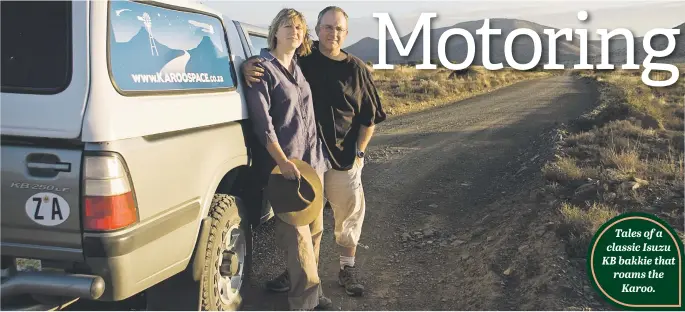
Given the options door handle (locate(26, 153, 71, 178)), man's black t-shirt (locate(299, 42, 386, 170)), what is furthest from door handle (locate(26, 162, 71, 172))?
man's black t-shirt (locate(299, 42, 386, 170))

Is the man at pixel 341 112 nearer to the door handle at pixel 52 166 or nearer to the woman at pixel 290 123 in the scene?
the woman at pixel 290 123

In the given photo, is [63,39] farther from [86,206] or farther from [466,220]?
[466,220]

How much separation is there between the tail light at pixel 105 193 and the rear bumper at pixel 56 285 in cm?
23

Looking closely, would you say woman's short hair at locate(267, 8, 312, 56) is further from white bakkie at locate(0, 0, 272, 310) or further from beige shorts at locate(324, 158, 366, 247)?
beige shorts at locate(324, 158, 366, 247)

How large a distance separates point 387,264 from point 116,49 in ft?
10.4

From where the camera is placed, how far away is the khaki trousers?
3743mm

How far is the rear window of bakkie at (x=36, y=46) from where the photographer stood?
8.36 ft

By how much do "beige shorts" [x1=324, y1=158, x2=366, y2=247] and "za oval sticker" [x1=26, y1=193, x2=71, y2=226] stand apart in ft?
6.69

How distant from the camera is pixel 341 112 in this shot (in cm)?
399

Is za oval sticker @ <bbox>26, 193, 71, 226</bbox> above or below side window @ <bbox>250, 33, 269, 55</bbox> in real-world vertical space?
below

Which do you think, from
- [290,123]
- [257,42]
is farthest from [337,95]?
[257,42]

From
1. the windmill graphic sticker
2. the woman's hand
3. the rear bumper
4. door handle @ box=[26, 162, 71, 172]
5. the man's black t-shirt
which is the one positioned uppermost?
the windmill graphic sticker

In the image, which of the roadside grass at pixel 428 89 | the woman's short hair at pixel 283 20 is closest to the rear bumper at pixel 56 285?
the woman's short hair at pixel 283 20

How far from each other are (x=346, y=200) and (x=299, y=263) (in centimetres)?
68
